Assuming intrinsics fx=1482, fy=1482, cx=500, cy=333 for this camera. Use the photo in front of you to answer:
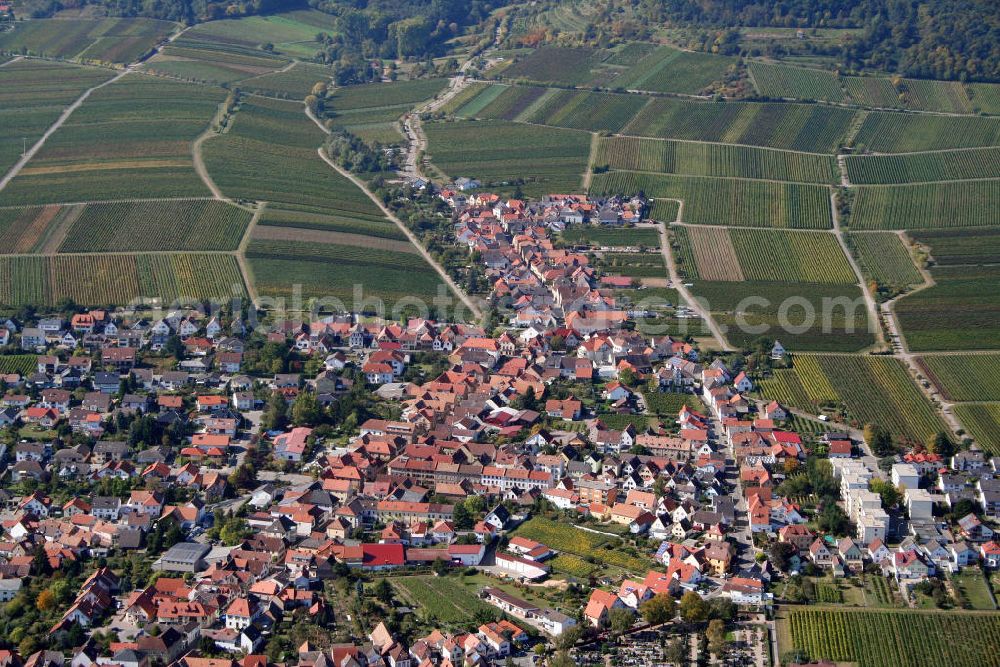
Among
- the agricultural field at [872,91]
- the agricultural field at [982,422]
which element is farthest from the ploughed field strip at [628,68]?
the agricultural field at [982,422]

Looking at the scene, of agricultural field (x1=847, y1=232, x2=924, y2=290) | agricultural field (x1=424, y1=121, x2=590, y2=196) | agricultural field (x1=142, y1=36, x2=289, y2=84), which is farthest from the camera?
agricultural field (x1=142, y1=36, x2=289, y2=84)

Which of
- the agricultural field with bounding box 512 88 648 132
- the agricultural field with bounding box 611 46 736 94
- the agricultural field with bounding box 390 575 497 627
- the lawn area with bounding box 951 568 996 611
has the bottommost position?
the agricultural field with bounding box 390 575 497 627

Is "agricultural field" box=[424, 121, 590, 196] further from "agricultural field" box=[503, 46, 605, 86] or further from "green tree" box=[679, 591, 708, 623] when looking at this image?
"green tree" box=[679, 591, 708, 623]

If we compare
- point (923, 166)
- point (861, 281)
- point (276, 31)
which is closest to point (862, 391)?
point (861, 281)

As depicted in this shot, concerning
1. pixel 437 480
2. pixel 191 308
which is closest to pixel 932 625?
pixel 437 480

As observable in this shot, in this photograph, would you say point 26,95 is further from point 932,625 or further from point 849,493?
point 932,625

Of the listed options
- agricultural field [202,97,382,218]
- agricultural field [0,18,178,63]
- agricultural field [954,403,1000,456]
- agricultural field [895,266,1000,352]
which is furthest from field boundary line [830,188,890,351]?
agricultural field [0,18,178,63]

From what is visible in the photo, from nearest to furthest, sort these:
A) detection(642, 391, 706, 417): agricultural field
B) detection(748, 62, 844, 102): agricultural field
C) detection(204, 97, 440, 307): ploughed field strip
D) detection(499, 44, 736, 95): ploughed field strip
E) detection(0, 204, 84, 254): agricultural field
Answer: detection(642, 391, 706, 417): agricultural field, detection(204, 97, 440, 307): ploughed field strip, detection(0, 204, 84, 254): agricultural field, detection(748, 62, 844, 102): agricultural field, detection(499, 44, 736, 95): ploughed field strip
